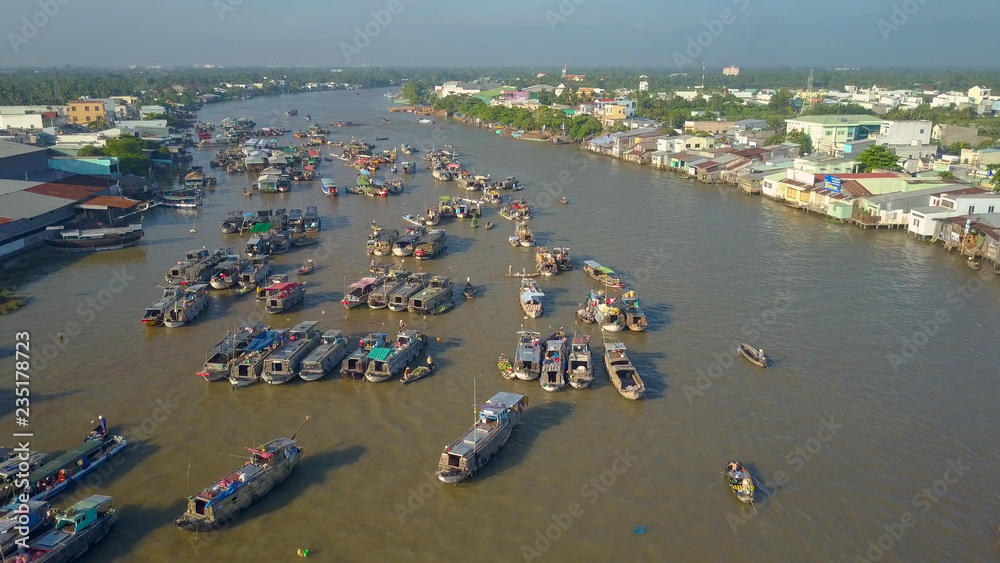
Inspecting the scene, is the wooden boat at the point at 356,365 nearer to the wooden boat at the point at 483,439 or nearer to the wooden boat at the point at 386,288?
the wooden boat at the point at 483,439

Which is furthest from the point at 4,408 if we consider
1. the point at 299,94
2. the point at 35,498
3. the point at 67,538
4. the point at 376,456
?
the point at 299,94

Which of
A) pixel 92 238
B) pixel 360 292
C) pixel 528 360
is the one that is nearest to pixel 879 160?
pixel 528 360

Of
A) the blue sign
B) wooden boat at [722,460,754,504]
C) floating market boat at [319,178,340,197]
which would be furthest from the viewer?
floating market boat at [319,178,340,197]

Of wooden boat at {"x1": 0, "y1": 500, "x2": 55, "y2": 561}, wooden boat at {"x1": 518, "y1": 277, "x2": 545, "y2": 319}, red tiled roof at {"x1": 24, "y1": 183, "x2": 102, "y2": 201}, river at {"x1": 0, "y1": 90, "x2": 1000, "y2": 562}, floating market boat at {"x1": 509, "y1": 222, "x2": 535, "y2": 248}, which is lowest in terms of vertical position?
river at {"x1": 0, "y1": 90, "x2": 1000, "y2": 562}

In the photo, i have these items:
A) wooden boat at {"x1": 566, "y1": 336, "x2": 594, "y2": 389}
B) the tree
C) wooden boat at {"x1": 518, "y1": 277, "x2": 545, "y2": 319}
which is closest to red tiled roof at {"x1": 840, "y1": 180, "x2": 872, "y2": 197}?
the tree

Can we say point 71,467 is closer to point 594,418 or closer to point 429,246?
point 594,418

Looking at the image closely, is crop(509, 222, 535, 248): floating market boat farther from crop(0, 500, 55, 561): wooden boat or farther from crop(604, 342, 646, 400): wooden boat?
crop(0, 500, 55, 561): wooden boat

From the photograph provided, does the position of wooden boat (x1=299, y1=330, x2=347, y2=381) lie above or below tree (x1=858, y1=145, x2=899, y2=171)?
below

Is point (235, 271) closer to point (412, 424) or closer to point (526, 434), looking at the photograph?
point (412, 424)
